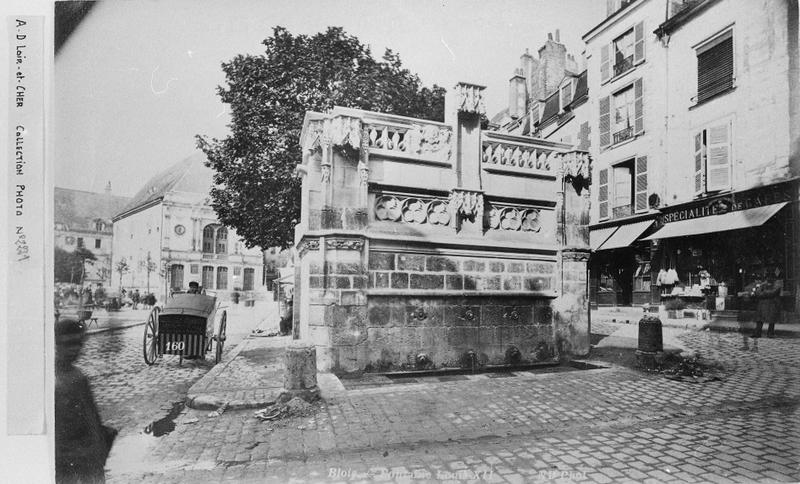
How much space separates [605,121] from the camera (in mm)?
14719

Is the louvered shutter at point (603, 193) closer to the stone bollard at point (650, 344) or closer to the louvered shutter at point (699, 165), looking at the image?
the louvered shutter at point (699, 165)

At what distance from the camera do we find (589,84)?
14359 mm

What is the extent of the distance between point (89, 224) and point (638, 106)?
47.7 feet

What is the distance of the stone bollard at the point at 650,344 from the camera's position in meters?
6.41

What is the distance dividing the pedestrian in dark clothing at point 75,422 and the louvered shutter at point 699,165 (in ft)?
37.4

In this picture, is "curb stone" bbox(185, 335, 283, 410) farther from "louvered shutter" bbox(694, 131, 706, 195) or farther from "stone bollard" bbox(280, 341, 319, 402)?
"louvered shutter" bbox(694, 131, 706, 195)

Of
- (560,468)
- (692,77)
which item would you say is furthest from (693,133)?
(560,468)

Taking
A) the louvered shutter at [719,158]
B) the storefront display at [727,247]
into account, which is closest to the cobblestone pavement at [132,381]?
the storefront display at [727,247]

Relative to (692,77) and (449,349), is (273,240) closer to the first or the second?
(449,349)

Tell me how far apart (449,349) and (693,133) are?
796cm

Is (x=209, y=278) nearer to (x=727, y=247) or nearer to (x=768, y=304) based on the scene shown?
(x=727, y=247)

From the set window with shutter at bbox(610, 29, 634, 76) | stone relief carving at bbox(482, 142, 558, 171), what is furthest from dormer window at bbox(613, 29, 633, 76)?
stone relief carving at bbox(482, 142, 558, 171)

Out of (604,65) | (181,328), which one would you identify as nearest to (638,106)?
(604,65)

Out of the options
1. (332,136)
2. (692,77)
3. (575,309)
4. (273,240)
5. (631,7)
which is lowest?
(575,309)
